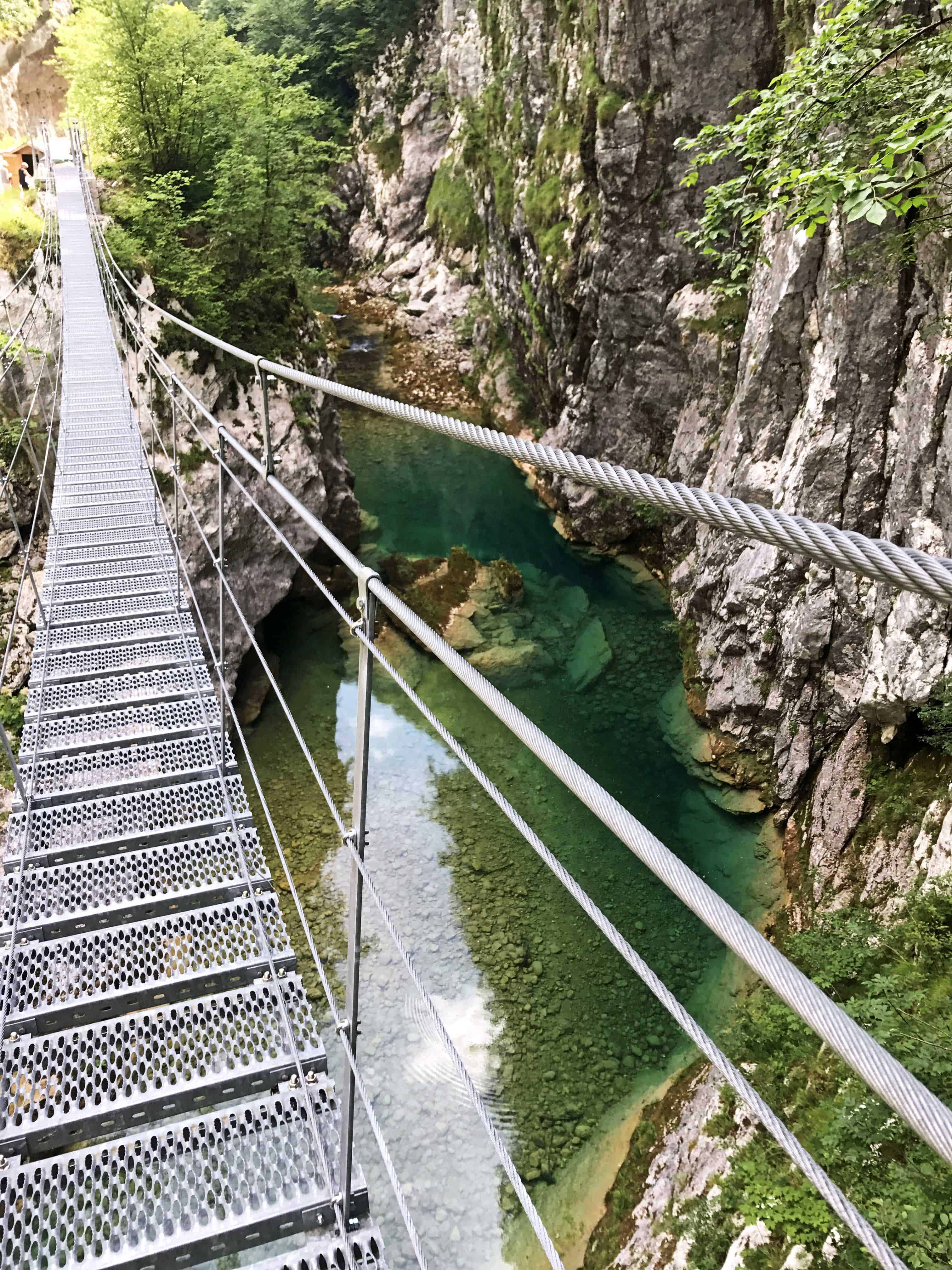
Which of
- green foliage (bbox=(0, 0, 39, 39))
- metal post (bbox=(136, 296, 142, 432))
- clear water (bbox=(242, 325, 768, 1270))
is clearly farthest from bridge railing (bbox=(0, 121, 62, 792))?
green foliage (bbox=(0, 0, 39, 39))

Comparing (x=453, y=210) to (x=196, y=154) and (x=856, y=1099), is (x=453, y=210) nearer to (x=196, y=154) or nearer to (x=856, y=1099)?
(x=196, y=154)

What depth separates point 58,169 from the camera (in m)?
15.8

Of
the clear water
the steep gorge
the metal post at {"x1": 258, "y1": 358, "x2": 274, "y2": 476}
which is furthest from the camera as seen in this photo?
the steep gorge

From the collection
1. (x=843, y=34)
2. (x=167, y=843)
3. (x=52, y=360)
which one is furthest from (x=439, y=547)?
(x=167, y=843)

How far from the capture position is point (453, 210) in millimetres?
25344

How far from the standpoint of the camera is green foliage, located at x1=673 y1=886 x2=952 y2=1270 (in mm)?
3742

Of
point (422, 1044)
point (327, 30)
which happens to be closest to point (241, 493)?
point (422, 1044)

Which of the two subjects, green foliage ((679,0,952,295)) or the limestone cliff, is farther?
the limestone cliff

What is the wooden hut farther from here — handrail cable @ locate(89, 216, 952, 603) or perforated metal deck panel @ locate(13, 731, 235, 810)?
handrail cable @ locate(89, 216, 952, 603)

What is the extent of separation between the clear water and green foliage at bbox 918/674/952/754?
2.67 m

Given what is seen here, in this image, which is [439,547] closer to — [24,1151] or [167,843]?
[167,843]

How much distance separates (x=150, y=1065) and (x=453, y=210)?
2768 cm

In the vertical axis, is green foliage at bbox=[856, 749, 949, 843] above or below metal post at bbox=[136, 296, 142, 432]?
below

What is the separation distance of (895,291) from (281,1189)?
8.65 meters
